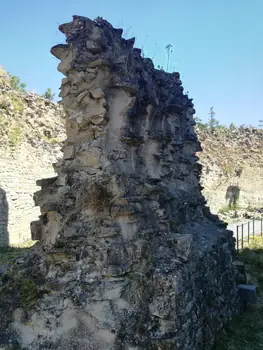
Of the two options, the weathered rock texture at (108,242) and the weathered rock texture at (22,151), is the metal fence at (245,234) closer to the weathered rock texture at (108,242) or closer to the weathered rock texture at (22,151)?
the weathered rock texture at (108,242)

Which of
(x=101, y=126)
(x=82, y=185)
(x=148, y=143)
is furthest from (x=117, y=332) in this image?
(x=148, y=143)

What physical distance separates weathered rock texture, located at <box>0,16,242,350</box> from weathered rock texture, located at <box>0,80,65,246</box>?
284 inches

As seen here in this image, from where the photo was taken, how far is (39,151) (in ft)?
39.9

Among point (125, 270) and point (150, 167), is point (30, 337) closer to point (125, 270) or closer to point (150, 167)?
point (125, 270)

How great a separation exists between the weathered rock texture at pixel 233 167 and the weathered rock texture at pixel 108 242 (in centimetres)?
1523

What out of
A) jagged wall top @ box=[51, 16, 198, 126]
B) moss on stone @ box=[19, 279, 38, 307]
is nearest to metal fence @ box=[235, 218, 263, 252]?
jagged wall top @ box=[51, 16, 198, 126]

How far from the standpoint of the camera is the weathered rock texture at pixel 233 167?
65.0ft

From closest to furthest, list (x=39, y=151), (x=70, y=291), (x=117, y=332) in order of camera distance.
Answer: (x=117, y=332) < (x=70, y=291) < (x=39, y=151)

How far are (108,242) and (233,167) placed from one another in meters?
18.0

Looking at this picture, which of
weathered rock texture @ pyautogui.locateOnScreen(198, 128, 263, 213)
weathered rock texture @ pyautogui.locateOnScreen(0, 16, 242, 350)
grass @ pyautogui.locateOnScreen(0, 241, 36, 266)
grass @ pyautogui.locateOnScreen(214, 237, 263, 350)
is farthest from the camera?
weathered rock texture @ pyautogui.locateOnScreen(198, 128, 263, 213)

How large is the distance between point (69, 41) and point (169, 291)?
2967mm

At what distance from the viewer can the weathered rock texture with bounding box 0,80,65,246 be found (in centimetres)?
1090

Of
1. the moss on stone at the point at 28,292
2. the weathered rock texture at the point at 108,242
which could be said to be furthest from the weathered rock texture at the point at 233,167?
the moss on stone at the point at 28,292

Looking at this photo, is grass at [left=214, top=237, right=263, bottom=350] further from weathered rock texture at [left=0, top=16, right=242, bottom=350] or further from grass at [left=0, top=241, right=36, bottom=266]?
grass at [left=0, top=241, right=36, bottom=266]
